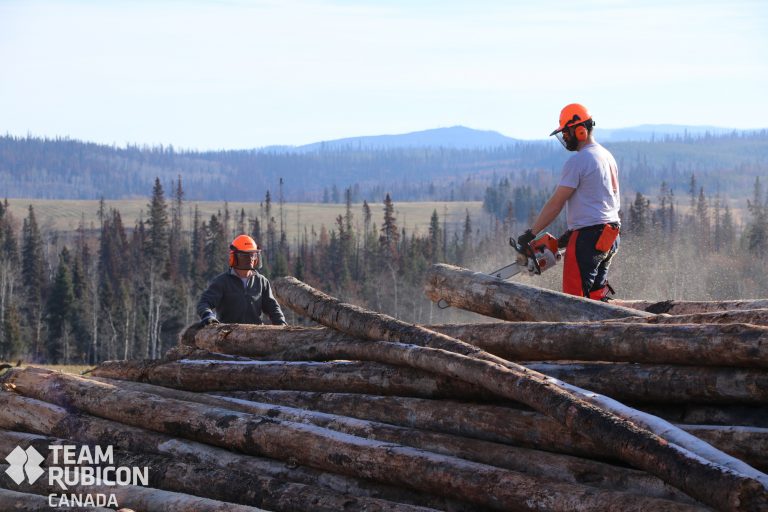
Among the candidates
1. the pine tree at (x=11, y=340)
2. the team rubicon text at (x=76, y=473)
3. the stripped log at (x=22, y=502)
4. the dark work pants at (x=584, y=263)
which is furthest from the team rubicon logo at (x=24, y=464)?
the pine tree at (x=11, y=340)

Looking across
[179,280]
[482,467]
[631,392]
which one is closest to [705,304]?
[631,392]

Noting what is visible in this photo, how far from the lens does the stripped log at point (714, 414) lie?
520cm

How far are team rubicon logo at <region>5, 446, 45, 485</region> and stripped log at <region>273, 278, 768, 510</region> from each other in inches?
78.8

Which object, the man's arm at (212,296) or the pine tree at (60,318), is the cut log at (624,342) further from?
the pine tree at (60,318)

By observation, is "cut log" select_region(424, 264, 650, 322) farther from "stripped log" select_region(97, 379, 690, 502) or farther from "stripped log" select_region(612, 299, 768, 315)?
"stripped log" select_region(97, 379, 690, 502)

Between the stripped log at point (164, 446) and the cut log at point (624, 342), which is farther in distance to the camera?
the stripped log at point (164, 446)

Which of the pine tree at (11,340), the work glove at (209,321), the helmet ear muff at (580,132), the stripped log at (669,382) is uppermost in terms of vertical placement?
the helmet ear muff at (580,132)

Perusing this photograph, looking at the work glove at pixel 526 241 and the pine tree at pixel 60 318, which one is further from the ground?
the work glove at pixel 526 241

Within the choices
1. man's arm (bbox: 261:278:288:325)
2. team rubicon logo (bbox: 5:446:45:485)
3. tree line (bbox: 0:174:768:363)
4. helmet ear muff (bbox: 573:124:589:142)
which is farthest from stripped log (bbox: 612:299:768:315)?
tree line (bbox: 0:174:768:363)

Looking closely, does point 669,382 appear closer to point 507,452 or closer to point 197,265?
point 507,452

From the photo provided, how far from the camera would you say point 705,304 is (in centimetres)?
775

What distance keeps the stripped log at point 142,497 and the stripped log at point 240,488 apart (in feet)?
0.50

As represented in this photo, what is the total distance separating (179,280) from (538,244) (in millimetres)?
88658

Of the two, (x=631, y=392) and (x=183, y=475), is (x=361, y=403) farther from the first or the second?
(x=631, y=392)
